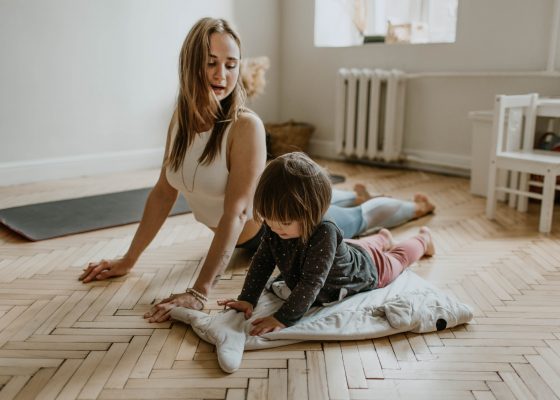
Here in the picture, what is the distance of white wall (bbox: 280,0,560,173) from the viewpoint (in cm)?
328

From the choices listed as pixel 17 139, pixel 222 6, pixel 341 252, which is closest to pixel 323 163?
pixel 222 6

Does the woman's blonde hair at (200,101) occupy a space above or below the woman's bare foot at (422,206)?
above

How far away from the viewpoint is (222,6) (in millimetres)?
4289

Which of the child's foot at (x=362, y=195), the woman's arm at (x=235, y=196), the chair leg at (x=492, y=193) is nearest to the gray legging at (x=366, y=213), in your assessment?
the child's foot at (x=362, y=195)

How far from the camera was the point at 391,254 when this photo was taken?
75.9 inches

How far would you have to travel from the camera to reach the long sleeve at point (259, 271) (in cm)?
156

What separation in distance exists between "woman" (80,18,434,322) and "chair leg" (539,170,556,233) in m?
1.45

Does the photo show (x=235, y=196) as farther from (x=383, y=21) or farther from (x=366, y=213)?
(x=383, y=21)

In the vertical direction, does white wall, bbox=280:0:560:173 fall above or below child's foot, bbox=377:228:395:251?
above

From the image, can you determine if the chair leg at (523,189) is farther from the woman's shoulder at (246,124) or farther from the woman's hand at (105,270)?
the woman's hand at (105,270)

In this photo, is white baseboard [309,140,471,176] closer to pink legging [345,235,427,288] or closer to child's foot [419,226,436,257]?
child's foot [419,226,436,257]

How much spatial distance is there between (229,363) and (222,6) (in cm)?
355

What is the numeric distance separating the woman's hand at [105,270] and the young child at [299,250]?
1.64ft

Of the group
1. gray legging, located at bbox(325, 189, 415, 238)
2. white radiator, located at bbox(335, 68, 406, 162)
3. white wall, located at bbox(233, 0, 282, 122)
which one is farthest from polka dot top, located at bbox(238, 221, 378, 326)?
white wall, located at bbox(233, 0, 282, 122)
